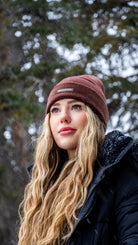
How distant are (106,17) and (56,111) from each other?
11.2 ft

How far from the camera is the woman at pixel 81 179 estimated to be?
192 centimetres

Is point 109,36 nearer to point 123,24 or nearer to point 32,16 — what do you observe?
point 123,24

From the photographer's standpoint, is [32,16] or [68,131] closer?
[68,131]

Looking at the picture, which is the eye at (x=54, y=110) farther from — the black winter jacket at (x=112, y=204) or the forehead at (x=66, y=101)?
the black winter jacket at (x=112, y=204)

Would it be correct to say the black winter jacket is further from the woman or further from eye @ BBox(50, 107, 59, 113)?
eye @ BBox(50, 107, 59, 113)

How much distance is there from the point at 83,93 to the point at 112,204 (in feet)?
2.86

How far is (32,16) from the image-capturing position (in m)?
5.74

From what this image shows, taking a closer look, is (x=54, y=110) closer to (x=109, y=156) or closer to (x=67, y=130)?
(x=67, y=130)

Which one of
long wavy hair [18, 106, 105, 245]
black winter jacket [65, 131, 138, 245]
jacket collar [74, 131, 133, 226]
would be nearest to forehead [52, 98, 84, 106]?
long wavy hair [18, 106, 105, 245]

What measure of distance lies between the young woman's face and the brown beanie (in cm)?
4

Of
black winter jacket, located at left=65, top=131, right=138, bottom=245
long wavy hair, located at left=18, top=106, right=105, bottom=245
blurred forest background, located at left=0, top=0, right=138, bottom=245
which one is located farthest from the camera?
blurred forest background, located at left=0, top=0, right=138, bottom=245

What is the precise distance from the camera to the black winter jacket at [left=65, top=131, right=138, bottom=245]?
6.12 ft

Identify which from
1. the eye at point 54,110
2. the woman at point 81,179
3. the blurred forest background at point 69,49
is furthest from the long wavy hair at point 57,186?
the blurred forest background at point 69,49

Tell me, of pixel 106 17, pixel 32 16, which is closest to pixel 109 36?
pixel 106 17
